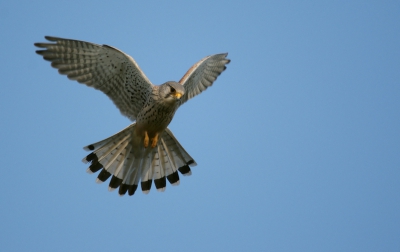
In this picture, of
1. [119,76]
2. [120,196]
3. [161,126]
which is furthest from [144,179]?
[119,76]

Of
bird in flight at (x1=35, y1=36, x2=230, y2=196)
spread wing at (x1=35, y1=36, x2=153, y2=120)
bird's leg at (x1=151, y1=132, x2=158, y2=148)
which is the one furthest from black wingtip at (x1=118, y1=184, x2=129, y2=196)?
spread wing at (x1=35, y1=36, x2=153, y2=120)

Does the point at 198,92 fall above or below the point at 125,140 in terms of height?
above

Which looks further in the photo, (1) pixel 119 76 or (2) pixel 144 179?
(2) pixel 144 179

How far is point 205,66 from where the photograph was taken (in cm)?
998

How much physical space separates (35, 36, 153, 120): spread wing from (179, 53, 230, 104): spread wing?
33.7 inches

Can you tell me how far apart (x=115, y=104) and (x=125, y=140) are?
25.1 inches

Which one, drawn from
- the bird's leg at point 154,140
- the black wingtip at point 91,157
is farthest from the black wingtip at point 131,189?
the bird's leg at point 154,140

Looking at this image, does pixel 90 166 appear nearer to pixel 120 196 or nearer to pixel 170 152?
pixel 120 196

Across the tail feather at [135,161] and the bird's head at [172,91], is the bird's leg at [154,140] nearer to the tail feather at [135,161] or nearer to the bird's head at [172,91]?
the tail feather at [135,161]

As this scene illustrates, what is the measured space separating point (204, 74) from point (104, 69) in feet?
6.30

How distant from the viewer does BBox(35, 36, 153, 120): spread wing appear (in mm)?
8586

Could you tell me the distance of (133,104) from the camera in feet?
30.5

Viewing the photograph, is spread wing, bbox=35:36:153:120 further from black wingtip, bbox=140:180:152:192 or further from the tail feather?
black wingtip, bbox=140:180:152:192

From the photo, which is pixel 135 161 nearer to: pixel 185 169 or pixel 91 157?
pixel 91 157
